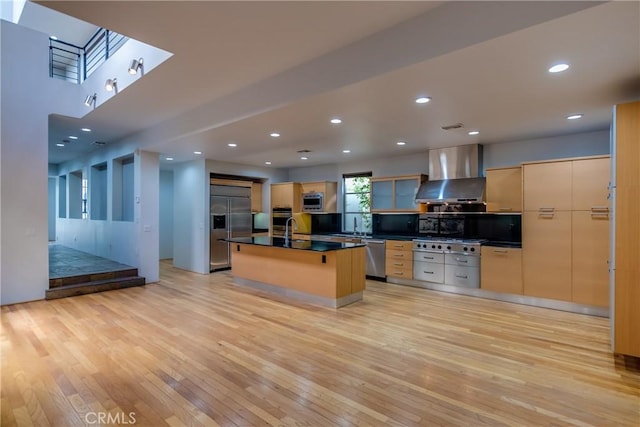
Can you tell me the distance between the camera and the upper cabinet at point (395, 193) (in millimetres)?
6484

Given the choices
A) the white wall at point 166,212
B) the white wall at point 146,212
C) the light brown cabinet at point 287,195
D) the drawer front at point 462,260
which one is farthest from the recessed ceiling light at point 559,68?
the white wall at point 166,212

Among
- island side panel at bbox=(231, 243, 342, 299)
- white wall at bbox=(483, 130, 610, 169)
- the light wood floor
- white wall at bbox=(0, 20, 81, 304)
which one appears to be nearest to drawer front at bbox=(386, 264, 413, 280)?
Answer: the light wood floor

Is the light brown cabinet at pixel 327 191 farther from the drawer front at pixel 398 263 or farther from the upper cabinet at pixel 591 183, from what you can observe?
the upper cabinet at pixel 591 183

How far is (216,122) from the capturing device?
4.29 meters

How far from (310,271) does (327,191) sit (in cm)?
320

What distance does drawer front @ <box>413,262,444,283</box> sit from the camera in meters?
5.70

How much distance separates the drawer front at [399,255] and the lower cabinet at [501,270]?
48.9 inches

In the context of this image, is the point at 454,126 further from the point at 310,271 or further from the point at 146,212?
the point at 146,212

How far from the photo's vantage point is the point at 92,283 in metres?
5.68

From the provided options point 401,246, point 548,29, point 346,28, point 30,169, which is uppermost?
point 346,28

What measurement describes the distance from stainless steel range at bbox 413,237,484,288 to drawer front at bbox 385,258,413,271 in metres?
0.10

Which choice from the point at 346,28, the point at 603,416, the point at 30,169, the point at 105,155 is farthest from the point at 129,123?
the point at 603,416

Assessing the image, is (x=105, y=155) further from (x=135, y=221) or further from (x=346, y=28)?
(x=346, y=28)

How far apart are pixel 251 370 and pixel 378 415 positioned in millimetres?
1176
